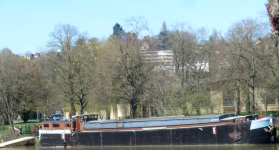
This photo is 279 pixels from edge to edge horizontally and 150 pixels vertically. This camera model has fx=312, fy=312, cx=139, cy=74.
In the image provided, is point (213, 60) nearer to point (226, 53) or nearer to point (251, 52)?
point (226, 53)

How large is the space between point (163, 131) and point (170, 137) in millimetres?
946

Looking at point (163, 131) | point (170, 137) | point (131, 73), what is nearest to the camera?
point (170, 137)

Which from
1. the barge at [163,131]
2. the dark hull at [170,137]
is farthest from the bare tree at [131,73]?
the dark hull at [170,137]

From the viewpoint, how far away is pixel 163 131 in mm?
32562

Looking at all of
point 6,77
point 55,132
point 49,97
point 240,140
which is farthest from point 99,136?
point 49,97

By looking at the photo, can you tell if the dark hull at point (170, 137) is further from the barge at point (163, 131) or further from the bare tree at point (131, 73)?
the bare tree at point (131, 73)

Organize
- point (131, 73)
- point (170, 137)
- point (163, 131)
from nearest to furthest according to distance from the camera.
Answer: point (170, 137) < point (163, 131) < point (131, 73)

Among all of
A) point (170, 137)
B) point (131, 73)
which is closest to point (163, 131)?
point (170, 137)

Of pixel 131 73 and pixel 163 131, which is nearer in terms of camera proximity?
pixel 163 131

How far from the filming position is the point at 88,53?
5303 cm

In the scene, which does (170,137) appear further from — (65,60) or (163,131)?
(65,60)

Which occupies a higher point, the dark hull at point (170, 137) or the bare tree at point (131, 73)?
the bare tree at point (131, 73)

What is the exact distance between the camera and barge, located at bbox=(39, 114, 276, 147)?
29.0m

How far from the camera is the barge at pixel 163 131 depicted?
2902 cm
